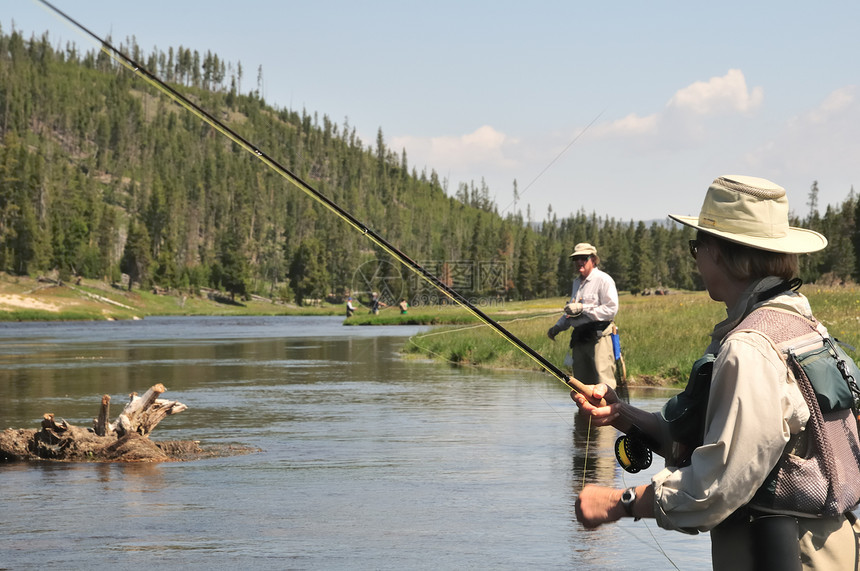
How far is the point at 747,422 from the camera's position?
2.58 meters

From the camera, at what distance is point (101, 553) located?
→ 20.8 ft

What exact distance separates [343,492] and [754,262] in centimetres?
599

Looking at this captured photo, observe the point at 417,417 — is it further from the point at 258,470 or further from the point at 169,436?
the point at 258,470

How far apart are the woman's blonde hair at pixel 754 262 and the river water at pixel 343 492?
3.53 m

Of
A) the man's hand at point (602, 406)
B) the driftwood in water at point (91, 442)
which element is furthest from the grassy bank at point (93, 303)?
the man's hand at point (602, 406)

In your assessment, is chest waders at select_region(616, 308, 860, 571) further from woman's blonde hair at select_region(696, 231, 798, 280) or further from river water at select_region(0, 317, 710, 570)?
river water at select_region(0, 317, 710, 570)

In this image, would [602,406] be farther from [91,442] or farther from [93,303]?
[93,303]

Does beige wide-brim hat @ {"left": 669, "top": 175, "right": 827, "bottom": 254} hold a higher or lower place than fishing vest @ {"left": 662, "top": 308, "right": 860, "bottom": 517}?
higher

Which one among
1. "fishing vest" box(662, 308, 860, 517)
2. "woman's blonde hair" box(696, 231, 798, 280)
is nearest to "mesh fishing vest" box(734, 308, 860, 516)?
"fishing vest" box(662, 308, 860, 517)

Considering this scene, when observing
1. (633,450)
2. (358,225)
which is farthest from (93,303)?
(633,450)

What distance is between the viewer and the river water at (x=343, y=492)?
6359 mm

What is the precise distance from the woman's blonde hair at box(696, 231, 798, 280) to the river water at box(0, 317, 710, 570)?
3531 mm

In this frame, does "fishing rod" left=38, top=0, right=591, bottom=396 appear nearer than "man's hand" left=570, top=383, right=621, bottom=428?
No

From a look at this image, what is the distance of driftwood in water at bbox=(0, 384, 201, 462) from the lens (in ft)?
33.2
